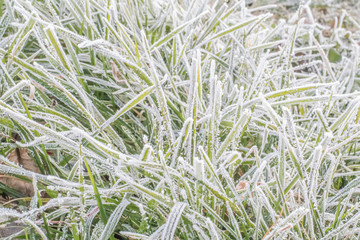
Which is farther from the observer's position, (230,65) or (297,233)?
(230,65)

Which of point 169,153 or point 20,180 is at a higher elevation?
point 169,153

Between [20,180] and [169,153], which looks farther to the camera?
[20,180]

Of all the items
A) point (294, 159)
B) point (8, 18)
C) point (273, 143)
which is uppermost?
point (8, 18)

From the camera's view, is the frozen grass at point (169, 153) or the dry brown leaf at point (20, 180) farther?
the dry brown leaf at point (20, 180)

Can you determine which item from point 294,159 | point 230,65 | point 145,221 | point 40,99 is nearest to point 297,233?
point 294,159

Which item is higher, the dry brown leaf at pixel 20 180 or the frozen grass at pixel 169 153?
the frozen grass at pixel 169 153

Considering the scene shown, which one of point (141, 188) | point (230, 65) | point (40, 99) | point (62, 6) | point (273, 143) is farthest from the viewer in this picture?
point (62, 6)

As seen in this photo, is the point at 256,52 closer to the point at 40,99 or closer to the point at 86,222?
the point at 40,99

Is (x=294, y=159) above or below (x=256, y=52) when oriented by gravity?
below

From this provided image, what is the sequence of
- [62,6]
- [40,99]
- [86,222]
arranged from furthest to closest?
[62,6], [40,99], [86,222]

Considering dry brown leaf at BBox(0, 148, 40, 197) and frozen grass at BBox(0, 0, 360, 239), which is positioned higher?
frozen grass at BBox(0, 0, 360, 239)

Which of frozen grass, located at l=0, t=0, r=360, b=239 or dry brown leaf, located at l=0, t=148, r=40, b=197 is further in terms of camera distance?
dry brown leaf, located at l=0, t=148, r=40, b=197
